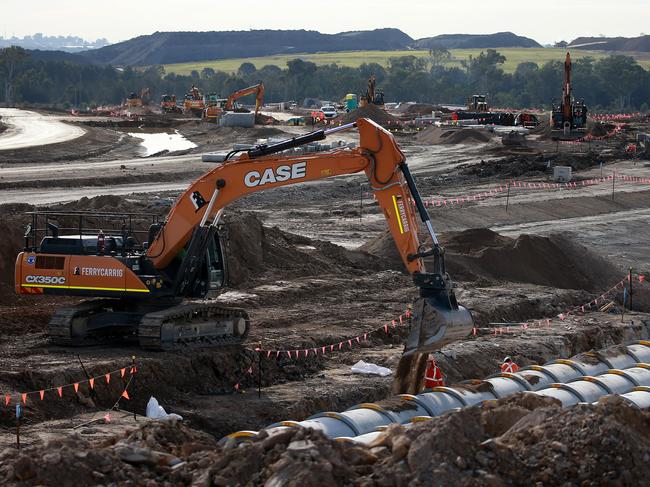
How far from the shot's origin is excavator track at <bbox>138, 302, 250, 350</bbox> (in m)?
20.5

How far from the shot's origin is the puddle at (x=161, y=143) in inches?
2751

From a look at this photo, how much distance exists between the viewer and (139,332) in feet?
67.5

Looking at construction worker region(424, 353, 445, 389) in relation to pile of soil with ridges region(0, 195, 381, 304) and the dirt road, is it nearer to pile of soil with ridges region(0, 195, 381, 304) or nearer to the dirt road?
pile of soil with ridges region(0, 195, 381, 304)

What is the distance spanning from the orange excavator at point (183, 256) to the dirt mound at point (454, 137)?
55678mm

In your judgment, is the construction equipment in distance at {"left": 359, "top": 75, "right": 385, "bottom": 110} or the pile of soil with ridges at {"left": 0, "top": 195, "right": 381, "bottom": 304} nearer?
the pile of soil with ridges at {"left": 0, "top": 195, "right": 381, "bottom": 304}

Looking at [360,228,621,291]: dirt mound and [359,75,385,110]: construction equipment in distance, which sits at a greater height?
[359,75,385,110]: construction equipment in distance

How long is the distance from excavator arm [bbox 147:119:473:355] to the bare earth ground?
2360 millimetres

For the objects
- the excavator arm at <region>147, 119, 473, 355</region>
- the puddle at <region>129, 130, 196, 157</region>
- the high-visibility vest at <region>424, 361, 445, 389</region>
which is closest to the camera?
the excavator arm at <region>147, 119, 473, 355</region>

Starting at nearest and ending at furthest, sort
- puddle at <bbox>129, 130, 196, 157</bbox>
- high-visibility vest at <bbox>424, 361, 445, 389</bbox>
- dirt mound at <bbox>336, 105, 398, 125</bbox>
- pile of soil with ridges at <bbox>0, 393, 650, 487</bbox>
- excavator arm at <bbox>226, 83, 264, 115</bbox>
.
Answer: pile of soil with ridges at <bbox>0, 393, 650, 487</bbox>, high-visibility vest at <bbox>424, 361, 445, 389</bbox>, puddle at <bbox>129, 130, 196, 157</bbox>, excavator arm at <bbox>226, 83, 264, 115</bbox>, dirt mound at <bbox>336, 105, 398, 125</bbox>

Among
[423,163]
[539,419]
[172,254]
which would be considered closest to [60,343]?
[172,254]

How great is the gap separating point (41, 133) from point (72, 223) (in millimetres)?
49046

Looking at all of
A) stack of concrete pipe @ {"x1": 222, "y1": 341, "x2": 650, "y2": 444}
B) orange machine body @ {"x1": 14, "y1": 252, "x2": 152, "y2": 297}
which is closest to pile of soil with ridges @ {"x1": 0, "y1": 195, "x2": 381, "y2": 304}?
orange machine body @ {"x1": 14, "y1": 252, "x2": 152, "y2": 297}

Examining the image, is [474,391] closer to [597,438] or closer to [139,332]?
[597,438]

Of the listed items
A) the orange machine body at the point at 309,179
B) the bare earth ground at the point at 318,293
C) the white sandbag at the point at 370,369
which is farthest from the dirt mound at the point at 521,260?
the orange machine body at the point at 309,179
